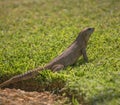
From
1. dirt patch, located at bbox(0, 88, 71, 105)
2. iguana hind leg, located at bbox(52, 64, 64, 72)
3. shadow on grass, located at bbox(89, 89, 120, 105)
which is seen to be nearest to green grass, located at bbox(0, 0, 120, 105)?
shadow on grass, located at bbox(89, 89, 120, 105)

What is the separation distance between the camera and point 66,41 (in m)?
10.7

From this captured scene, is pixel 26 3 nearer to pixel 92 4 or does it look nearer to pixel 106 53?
pixel 92 4

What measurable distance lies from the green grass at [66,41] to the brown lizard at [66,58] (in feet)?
0.50

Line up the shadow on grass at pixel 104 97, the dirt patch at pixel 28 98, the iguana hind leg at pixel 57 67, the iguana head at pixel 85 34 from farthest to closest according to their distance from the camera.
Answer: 1. the iguana head at pixel 85 34
2. the iguana hind leg at pixel 57 67
3. the dirt patch at pixel 28 98
4. the shadow on grass at pixel 104 97

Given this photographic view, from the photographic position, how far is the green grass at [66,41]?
7.12 metres

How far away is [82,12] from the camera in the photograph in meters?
14.4

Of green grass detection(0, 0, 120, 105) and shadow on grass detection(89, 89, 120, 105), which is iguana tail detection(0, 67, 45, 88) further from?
shadow on grass detection(89, 89, 120, 105)

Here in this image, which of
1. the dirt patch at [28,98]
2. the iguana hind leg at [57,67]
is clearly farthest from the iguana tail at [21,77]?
the iguana hind leg at [57,67]

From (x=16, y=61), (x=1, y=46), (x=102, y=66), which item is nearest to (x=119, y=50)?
(x=102, y=66)

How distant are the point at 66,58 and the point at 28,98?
68.6 inches

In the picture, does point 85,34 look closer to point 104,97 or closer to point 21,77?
point 21,77

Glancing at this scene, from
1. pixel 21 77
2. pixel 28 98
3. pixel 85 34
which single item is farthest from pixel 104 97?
pixel 85 34

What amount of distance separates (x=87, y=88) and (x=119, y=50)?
2.71 meters

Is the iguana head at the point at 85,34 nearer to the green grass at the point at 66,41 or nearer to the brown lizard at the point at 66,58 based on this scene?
the brown lizard at the point at 66,58
